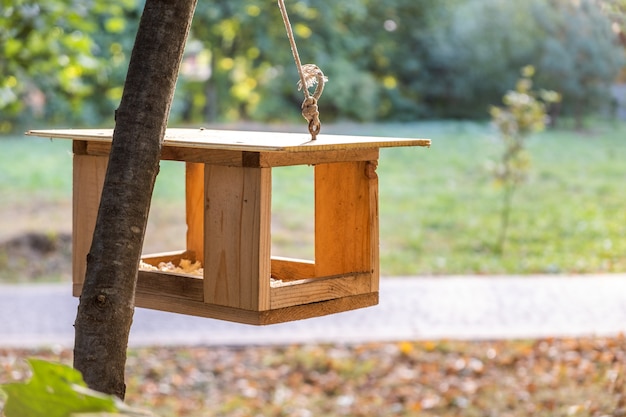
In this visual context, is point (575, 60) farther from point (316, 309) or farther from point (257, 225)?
point (257, 225)

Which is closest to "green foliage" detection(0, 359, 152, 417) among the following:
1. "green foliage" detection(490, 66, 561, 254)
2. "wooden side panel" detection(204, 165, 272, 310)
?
"wooden side panel" detection(204, 165, 272, 310)

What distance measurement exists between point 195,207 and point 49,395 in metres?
1.84

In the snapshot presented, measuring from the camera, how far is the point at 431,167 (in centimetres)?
1319

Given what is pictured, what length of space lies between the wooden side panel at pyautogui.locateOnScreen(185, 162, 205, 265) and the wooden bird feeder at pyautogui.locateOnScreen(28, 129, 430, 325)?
220mm

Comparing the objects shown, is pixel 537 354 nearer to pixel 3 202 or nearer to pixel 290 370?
pixel 290 370

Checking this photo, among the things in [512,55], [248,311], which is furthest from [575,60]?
[248,311]

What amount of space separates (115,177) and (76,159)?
79cm

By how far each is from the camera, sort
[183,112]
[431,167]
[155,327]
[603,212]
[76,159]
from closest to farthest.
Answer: [76,159] < [155,327] < [603,212] < [431,167] < [183,112]

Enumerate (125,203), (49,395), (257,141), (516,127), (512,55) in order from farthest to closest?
(512,55) < (516,127) < (257,141) < (125,203) < (49,395)

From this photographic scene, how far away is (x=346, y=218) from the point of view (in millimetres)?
2143

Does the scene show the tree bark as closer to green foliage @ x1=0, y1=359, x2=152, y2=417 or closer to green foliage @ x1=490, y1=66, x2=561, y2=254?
green foliage @ x1=0, y1=359, x2=152, y2=417

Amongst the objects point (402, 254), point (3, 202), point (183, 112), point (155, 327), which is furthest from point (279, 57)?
point (155, 327)

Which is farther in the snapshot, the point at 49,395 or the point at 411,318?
the point at 411,318

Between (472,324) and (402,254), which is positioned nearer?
(472,324)
